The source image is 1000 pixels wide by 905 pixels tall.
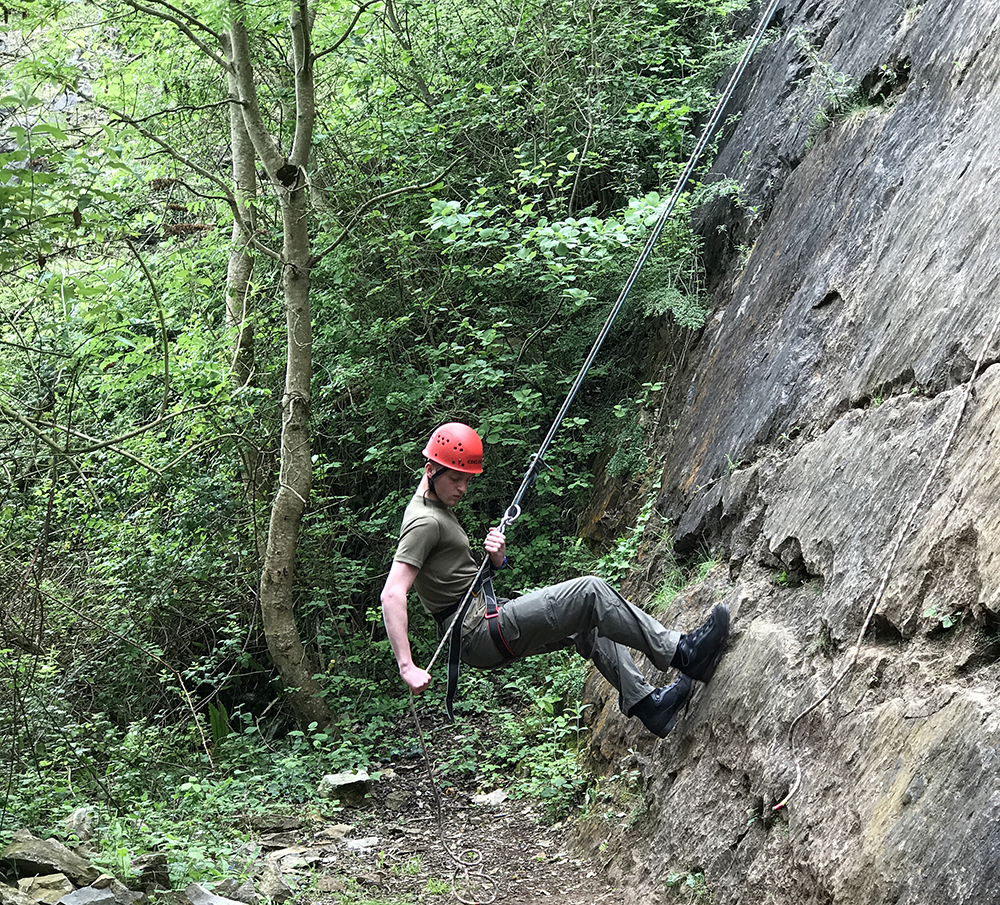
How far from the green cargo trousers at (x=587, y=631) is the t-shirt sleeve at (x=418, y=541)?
43 cm

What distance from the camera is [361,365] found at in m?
8.98

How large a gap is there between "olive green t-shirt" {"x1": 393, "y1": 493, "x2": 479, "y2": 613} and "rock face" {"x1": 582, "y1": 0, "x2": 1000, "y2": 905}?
4.25 feet

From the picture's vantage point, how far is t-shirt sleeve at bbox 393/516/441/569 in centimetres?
514

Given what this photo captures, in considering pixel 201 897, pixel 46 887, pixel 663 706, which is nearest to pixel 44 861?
pixel 46 887

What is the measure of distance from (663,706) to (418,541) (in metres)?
1.62

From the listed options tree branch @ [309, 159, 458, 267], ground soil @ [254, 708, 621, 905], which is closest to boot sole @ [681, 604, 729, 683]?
ground soil @ [254, 708, 621, 905]

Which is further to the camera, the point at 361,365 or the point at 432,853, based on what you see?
the point at 361,365

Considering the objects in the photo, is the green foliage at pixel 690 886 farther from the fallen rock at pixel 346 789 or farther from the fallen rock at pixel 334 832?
the fallen rock at pixel 346 789

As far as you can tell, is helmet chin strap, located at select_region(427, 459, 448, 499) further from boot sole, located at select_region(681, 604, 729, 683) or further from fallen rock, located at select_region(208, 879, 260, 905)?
fallen rock, located at select_region(208, 879, 260, 905)

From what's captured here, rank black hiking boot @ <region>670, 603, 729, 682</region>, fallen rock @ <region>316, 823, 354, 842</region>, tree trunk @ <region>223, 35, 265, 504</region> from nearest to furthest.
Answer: black hiking boot @ <region>670, 603, 729, 682</region> → fallen rock @ <region>316, 823, 354, 842</region> → tree trunk @ <region>223, 35, 265, 504</region>

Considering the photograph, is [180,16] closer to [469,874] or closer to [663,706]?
[663,706]

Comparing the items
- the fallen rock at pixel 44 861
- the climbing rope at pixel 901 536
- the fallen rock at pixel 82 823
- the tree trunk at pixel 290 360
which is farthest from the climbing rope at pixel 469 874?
the tree trunk at pixel 290 360

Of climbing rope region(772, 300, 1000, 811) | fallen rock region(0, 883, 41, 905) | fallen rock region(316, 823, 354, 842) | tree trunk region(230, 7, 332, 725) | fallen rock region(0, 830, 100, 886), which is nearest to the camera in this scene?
climbing rope region(772, 300, 1000, 811)

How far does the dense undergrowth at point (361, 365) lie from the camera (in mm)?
8000
